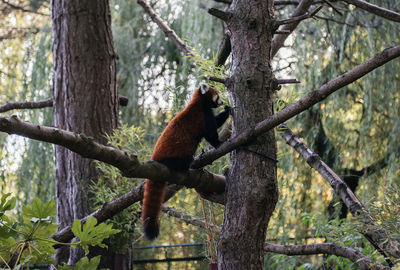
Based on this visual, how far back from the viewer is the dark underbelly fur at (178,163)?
68.6 inches

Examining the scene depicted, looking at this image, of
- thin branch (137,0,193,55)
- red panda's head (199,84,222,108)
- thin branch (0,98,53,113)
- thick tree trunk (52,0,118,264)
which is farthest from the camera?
thin branch (0,98,53,113)

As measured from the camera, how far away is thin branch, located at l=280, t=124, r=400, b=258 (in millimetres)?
1890

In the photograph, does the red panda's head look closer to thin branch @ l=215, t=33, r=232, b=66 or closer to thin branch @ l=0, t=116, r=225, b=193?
thin branch @ l=215, t=33, r=232, b=66

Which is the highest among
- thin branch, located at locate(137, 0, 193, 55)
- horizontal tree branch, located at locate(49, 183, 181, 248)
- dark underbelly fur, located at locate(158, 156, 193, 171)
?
thin branch, located at locate(137, 0, 193, 55)

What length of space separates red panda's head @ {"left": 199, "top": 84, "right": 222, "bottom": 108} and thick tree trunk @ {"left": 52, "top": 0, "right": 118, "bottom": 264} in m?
0.85

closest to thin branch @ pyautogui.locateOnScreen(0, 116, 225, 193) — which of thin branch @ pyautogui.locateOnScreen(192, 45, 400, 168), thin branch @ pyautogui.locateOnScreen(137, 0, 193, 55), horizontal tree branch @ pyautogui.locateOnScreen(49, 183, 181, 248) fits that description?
thin branch @ pyautogui.locateOnScreen(192, 45, 400, 168)

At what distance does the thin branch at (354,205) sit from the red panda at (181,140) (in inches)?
14.5

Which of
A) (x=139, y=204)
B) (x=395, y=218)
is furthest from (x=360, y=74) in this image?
(x=139, y=204)

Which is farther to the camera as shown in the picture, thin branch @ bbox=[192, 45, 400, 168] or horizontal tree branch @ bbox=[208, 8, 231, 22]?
horizontal tree branch @ bbox=[208, 8, 231, 22]

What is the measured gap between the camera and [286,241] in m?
3.35

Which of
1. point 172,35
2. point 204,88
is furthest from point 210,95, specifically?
point 172,35

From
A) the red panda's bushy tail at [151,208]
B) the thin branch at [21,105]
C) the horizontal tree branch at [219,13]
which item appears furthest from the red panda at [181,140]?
the thin branch at [21,105]

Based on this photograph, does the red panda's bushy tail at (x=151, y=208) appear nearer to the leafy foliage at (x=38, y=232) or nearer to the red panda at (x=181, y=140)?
the red panda at (x=181, y=140)

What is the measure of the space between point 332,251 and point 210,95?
0.90m
